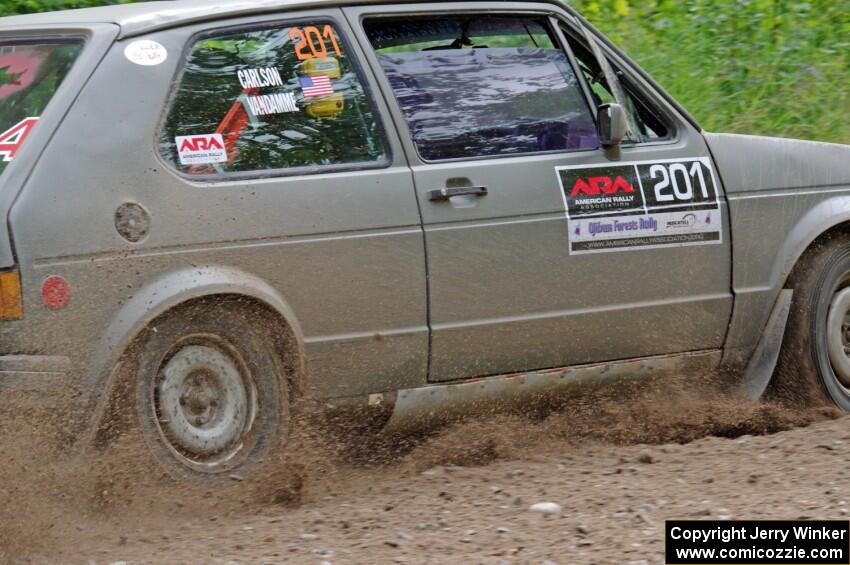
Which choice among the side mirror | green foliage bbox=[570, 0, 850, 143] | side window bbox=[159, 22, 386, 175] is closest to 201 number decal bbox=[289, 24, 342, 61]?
side window bbox=[159, 22, 386, 175]

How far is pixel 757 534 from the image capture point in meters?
4.00

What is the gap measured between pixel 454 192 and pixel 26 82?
157 centimetres

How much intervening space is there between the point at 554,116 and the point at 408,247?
0.96 metres

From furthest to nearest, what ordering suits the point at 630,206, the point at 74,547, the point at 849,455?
1. the point at 630,206
2. the point at 849,455
3. the point at 74,547

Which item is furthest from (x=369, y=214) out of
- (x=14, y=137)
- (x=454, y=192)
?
(x=14, y=137)

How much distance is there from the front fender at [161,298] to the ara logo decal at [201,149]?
1.26ft

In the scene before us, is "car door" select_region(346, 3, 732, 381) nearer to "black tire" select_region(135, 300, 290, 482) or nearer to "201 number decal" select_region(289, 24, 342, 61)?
"201 number decal" select_region(289, 24, 342, 61)

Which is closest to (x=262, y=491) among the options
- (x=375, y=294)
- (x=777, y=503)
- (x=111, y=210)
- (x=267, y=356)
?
(x=267, y=356)

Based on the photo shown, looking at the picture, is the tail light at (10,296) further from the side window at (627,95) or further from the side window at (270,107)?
the side window at (627,95)

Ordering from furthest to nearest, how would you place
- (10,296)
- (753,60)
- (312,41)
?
(753,60) → (312,41) → (10,296)

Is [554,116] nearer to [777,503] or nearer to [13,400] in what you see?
[777,503]

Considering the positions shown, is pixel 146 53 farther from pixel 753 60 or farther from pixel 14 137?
pixel 753 60

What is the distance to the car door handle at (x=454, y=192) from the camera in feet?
16.0

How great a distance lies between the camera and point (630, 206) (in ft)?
17.3
